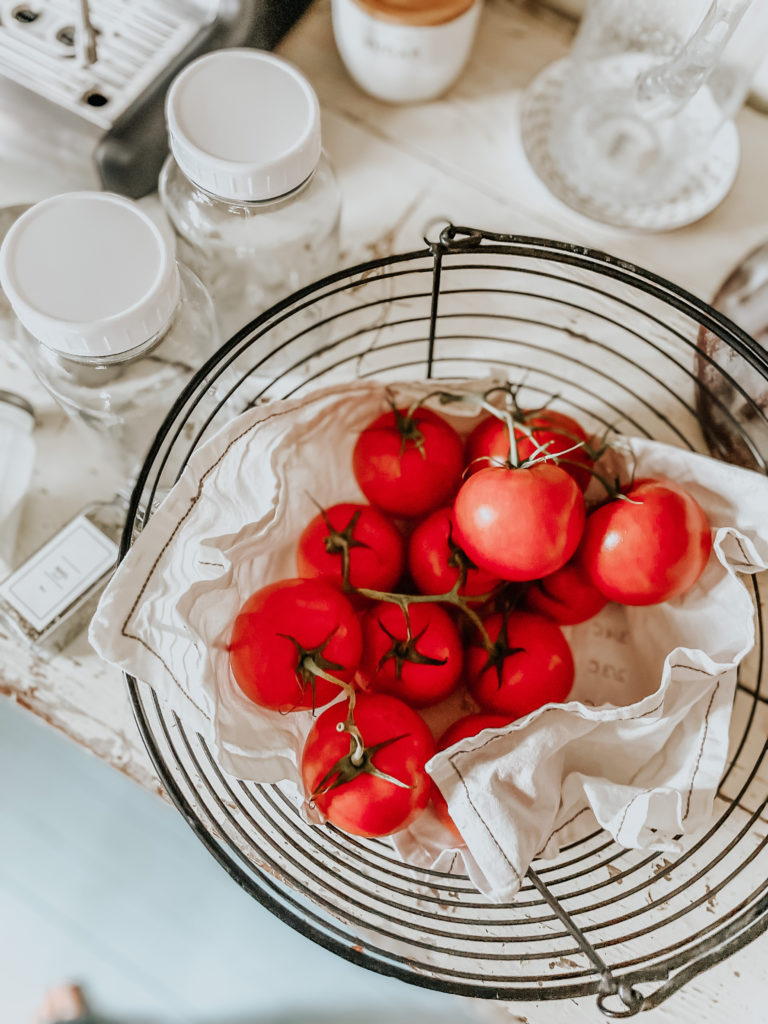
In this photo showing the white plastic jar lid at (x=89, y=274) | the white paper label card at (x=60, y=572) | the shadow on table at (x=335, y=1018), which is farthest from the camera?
the shadow on table at (x=335, y=1018)

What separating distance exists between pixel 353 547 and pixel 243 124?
23 centimetres

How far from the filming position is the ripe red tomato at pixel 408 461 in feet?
1.54

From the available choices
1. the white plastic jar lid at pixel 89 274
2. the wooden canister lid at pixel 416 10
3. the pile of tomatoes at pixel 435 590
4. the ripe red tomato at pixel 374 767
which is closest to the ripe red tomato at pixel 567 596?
the pile of tomatoes at pixel 435 590

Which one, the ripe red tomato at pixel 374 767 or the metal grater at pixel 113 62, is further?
the metal grater at pixel 113 62

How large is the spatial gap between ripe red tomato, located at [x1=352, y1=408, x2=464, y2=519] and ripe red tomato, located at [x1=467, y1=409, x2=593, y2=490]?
0.01 meters

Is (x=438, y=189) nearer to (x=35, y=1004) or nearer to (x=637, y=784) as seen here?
(x=637, y=784)

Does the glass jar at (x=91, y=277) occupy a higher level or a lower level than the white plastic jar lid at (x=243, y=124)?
lower

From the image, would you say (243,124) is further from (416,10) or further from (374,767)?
(374,767)

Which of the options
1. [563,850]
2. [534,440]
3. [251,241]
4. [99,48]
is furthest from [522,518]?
[99,48]

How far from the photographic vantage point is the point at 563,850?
18.6 inches

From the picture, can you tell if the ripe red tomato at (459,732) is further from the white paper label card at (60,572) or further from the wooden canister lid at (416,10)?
the wooden canister lid at (416,10)

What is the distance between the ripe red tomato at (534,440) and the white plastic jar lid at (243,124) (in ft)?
0.56

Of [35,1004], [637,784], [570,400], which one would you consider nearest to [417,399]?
[570,400]

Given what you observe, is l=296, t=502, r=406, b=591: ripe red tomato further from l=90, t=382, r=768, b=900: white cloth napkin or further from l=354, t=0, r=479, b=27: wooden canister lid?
l=354, t=0, r=479, b=27: wooden canister lid
